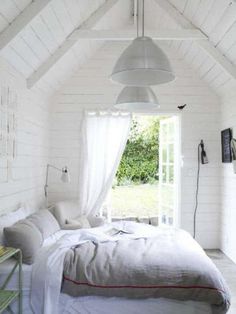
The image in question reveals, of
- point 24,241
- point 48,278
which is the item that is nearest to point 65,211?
point 24,241

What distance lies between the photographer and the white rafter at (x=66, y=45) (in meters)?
4.21

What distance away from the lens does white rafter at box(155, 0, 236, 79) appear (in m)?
4.25

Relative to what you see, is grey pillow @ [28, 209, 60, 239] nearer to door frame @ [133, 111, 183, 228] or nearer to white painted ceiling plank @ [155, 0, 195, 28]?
door frame @ [133, 111, 183, 228]

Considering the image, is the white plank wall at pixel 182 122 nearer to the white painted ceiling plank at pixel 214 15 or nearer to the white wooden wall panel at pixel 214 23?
the white wooden wall panel at pixel 214 23

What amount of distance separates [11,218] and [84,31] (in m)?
2.23

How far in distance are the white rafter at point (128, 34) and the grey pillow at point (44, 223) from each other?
6.79 ft

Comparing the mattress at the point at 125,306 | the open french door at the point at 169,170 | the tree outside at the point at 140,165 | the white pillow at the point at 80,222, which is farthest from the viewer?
the tree outside at the point at 140,165

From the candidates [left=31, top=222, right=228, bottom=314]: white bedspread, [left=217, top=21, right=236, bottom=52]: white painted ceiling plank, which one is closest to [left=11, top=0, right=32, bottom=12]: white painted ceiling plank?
[left=217, top=21, right=236, bottom=52]: white painted ceiling plank

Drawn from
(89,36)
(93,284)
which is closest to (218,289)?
(93,284)

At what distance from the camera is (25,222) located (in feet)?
11.9

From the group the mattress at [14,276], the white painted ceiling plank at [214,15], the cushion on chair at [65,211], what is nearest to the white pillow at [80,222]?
the cushion on chair at [65,211]

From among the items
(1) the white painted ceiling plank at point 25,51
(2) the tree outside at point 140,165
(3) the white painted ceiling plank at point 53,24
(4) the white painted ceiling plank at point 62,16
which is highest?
(4) the white painted ceiling plank at point 62,16

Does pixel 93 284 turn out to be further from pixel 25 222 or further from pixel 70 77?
pixel 70 77

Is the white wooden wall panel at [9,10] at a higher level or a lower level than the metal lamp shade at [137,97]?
higher
